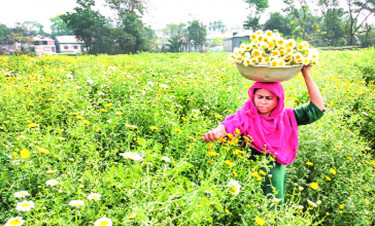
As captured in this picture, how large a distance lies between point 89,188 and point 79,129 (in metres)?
0.74

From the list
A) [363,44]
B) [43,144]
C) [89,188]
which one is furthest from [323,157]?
[363,44]

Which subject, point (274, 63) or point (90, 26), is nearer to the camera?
point (274, 63)

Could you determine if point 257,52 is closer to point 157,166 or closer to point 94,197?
point 157,166

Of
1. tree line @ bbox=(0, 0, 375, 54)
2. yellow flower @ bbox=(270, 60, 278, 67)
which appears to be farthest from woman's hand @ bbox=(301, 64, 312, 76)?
tree line @ bbox=(0, 0, 375, 54)

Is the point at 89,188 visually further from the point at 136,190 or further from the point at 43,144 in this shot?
the point at 43,144

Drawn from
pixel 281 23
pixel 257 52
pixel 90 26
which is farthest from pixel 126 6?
pixel 257 52

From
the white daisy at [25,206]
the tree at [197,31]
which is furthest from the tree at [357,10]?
the white daisy at [25,206]

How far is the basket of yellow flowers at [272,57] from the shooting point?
6.11 ft

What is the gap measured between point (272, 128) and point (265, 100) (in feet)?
0.78

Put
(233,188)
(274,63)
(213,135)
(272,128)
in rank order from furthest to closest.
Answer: (272,128), (213,135), (274,63), (233,188)

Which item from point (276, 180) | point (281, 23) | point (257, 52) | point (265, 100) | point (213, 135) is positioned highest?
point (281, 23)

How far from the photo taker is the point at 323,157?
252 cm

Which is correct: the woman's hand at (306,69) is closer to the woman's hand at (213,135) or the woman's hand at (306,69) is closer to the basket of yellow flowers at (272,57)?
the basket of yellow flowers at (272,57)

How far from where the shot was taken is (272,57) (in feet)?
6.23
